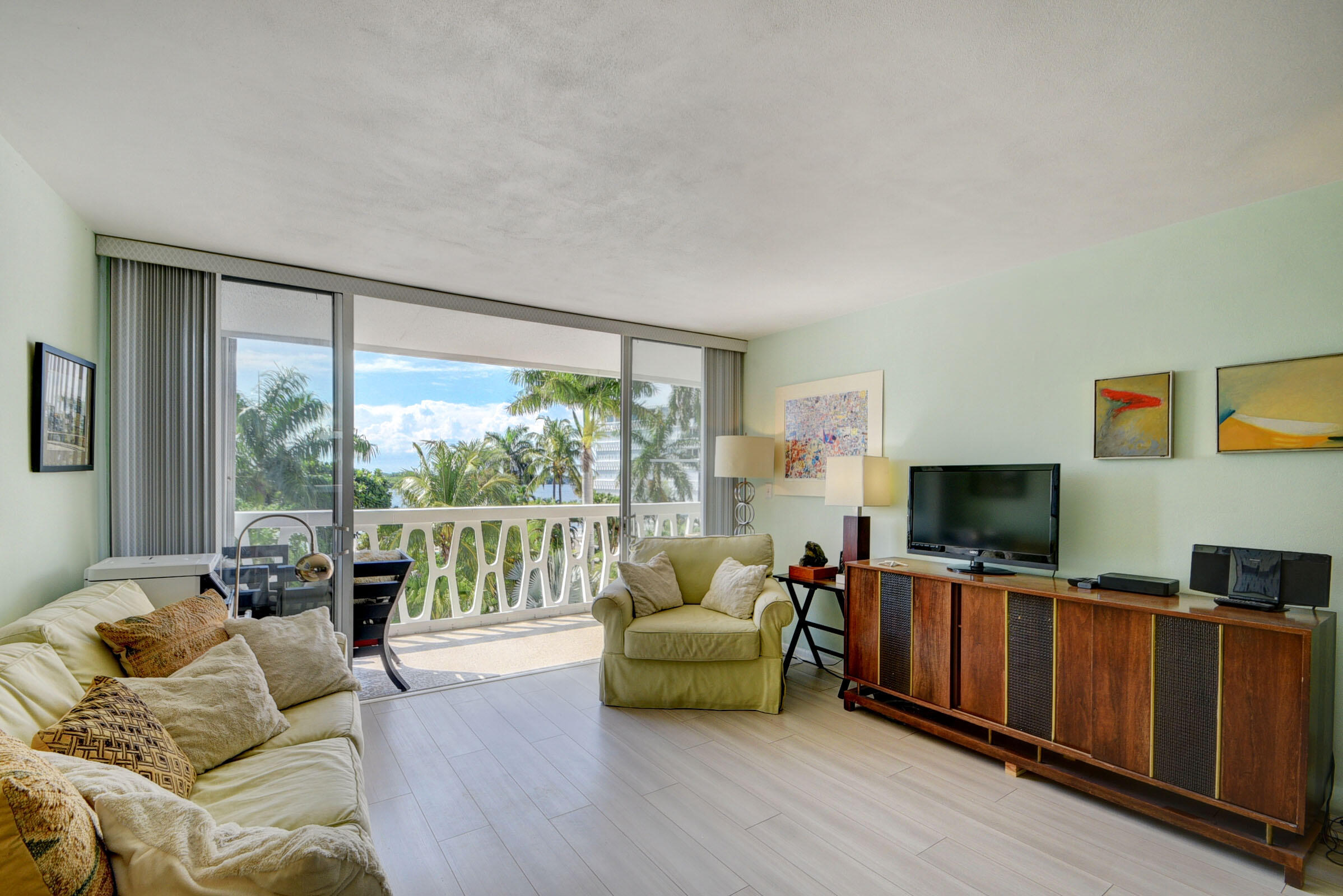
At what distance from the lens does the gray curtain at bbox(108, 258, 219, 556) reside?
3189 mm

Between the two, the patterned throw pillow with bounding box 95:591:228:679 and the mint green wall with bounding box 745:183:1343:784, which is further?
the mint green wall with bounding box 745:183:1343:784

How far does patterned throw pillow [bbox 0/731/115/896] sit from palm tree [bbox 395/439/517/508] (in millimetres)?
7585

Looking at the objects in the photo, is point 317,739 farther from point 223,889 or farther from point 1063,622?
point 1063,622

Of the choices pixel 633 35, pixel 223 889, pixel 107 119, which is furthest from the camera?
pixel 107 119

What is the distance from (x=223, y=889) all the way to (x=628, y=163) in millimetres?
2292

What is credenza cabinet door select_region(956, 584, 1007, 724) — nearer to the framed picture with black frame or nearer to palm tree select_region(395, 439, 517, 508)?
the framed picture with black frame

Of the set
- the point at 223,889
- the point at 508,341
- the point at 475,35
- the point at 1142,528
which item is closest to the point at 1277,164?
the point at 1142,528

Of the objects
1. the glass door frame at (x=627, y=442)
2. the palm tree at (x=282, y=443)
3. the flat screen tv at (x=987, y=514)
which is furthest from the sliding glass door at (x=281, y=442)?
the flat screen tv at (x=987, y=514)

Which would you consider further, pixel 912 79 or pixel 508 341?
pixel 508 341

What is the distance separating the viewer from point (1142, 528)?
2980mm

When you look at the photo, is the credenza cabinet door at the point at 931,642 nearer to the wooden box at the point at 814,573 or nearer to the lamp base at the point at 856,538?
the lamp base at the point at 856,538

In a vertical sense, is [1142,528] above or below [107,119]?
below

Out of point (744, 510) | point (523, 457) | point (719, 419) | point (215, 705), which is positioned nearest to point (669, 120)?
point (215, 705)

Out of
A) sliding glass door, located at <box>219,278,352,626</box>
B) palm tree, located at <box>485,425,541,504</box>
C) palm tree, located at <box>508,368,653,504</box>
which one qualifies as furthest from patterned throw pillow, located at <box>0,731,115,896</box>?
palm tree, located at <box>485,425,541,504</box>
